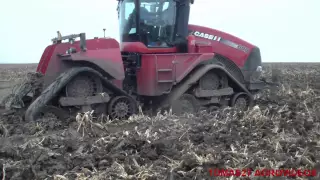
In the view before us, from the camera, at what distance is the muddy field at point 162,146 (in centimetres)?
434

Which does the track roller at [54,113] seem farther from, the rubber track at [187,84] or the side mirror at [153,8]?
the side mirror at [153,8]

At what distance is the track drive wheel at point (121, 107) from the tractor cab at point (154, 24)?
3.99ft

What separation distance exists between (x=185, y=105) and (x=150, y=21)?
192 cm

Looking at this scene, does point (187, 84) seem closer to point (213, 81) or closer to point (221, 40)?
point (213, 81)

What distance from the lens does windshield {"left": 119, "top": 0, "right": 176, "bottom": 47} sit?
851cm

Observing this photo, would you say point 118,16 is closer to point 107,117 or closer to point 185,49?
point 185,49

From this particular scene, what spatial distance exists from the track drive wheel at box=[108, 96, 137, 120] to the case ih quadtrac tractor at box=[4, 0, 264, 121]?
0.7 inches

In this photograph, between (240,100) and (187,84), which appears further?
(240,100)

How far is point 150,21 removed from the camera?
8.55 m

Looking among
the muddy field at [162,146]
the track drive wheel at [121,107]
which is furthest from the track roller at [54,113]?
the track drive wheel at [121,107]

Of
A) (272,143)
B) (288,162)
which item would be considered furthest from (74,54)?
(288,162)

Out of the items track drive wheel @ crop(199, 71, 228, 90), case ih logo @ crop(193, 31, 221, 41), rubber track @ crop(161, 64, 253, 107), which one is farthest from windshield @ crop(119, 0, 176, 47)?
track drive wheel @ crop(199, 71, 228, 90)

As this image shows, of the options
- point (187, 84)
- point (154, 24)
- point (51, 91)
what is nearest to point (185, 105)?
point (187, 84)

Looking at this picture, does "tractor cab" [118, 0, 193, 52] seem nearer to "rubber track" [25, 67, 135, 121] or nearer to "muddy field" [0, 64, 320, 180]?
"rubber track" [25, 67, 135, 121]
